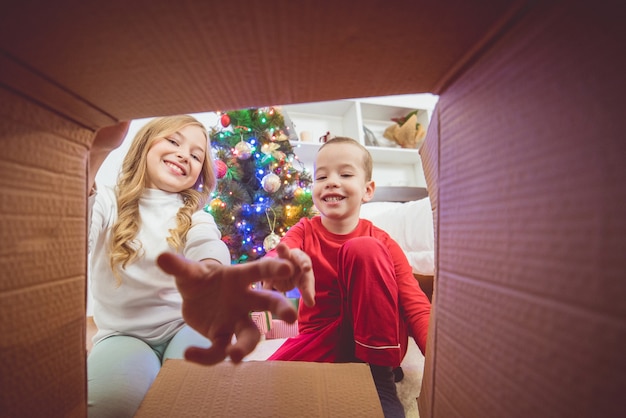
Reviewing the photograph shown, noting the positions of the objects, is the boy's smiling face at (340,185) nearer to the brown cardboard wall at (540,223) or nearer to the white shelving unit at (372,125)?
the brown cardboard wall at (540,223)

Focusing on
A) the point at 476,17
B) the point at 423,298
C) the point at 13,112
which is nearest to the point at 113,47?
the point at 13,112

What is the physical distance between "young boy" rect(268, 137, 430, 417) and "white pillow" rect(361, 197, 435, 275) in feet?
1.10

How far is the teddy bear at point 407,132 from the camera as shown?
2.82 m

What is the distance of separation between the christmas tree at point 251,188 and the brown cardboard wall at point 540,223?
1502 mm

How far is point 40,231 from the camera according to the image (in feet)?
1.00

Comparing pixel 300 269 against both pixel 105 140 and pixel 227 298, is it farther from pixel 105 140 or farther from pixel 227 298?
pixel 105 140

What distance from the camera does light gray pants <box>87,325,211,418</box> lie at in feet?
1.87

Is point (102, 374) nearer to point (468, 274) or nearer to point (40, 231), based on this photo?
point (40, 231)

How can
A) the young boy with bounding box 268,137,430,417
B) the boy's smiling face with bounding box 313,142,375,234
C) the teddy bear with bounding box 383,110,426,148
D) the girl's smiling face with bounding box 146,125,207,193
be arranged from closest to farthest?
the young boy with bounding box 268,137,430,417
the girl's smiling face with bounding box 146,125,207,193
the boy's smiling face with bounding box 313,142,375,234
the teddy bear with bounding box 383,110,426,148

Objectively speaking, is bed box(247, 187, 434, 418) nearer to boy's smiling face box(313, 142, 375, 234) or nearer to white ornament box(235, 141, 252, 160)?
boy's smiling face box(313, 142, 375, 234)

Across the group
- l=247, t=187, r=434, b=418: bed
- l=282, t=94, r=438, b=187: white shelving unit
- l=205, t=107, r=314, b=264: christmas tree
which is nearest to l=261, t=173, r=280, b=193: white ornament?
l=205, t=107, r=314, b=264: christmas tree

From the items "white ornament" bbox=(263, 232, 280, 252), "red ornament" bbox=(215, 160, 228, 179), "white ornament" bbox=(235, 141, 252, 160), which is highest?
"white ornament" bbox=(235, 141, 252, 160)

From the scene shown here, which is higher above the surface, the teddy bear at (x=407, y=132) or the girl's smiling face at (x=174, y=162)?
the teddy bear at (x=407, y=132)

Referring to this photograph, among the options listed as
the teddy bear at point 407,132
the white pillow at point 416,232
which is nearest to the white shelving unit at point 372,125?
the teddy bear at point 407,132
